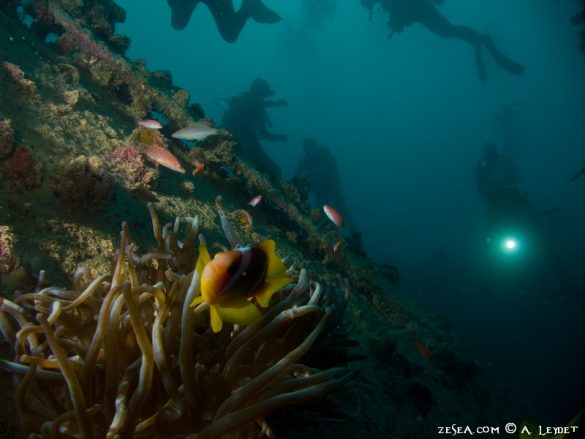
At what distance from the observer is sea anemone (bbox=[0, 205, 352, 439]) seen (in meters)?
1.48

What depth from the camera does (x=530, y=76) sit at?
144500mm

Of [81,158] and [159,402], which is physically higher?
→ [81,158]

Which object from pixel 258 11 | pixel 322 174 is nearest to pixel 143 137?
pixel 258 11

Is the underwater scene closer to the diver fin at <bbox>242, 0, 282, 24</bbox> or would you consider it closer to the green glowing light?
the diver fin at <bbox>242, 0, 282, 24</bbox>

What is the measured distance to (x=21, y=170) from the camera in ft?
9.14

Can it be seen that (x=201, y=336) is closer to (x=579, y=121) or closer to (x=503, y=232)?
(x=503, y=232)

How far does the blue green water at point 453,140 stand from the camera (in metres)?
22.9

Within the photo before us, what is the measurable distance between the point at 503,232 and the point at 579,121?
527ft

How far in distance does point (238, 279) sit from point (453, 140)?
189498mm

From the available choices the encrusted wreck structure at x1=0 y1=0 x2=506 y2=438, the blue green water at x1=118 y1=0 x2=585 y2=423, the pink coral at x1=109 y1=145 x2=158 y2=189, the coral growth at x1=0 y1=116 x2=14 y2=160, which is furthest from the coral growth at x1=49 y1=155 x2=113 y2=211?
the blue green water at x1=118 y1=0 x2=585 y2=423

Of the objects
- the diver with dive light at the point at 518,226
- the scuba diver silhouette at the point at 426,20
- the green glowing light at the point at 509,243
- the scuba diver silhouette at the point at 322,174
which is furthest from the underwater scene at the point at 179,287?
the scuba diver silhouette at the point at 426,20

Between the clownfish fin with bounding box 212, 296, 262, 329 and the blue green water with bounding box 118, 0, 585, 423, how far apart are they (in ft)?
24.4

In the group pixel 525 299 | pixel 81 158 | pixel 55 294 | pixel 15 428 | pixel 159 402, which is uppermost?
pixel 525 299

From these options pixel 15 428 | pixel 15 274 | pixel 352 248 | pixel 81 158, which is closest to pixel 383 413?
pixel 15 428
